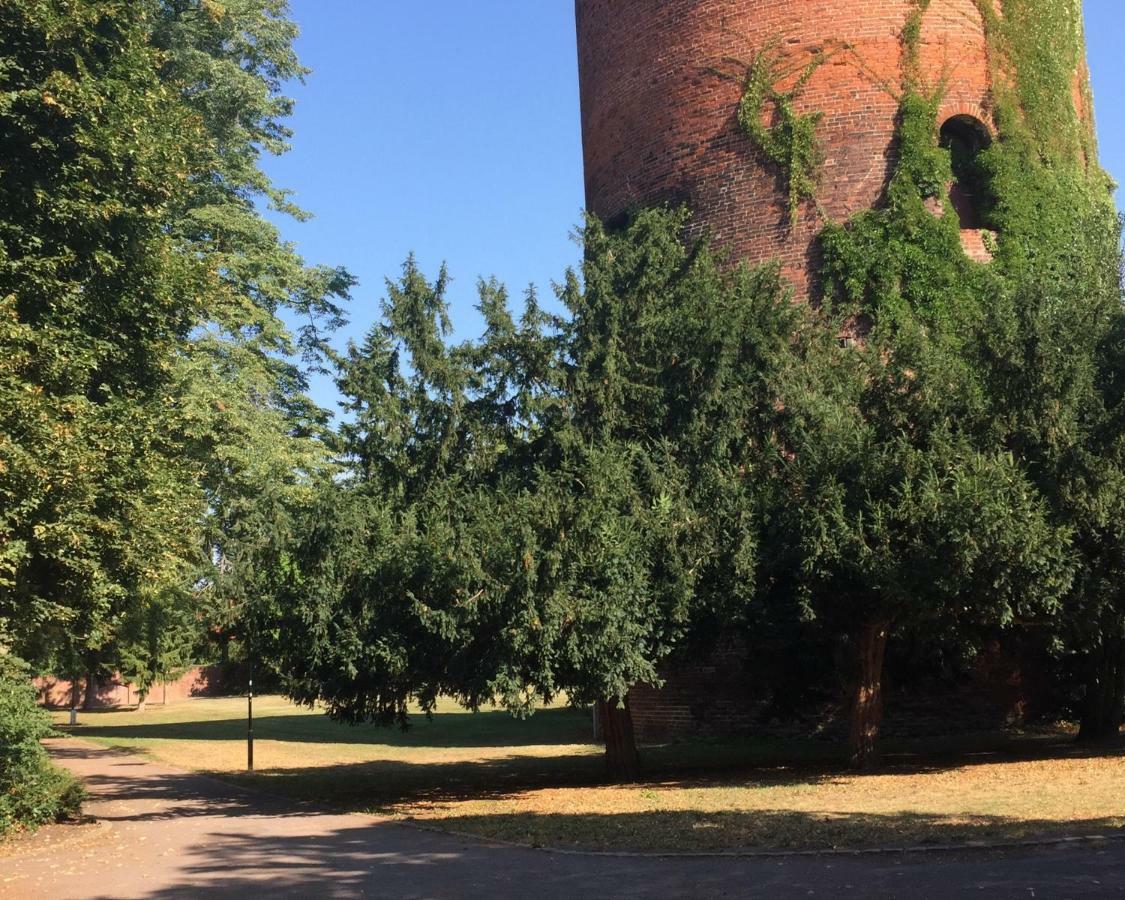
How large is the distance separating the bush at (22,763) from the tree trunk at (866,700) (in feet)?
32.9

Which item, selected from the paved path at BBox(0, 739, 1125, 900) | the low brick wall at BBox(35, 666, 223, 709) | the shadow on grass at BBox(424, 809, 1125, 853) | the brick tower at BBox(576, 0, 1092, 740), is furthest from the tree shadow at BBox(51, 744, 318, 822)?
the low brick wall at BBox(35, 666, 223, 709)

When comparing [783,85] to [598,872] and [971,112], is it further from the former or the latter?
[598,872]

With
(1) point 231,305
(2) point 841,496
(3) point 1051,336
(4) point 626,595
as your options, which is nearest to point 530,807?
(4) point 626,595

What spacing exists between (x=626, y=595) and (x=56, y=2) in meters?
9.77

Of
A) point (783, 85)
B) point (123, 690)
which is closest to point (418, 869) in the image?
point (783, 85)

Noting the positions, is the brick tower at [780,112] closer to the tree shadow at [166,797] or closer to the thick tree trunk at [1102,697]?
the thick tree trunk at [1102,697]

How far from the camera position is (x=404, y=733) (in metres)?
27.2

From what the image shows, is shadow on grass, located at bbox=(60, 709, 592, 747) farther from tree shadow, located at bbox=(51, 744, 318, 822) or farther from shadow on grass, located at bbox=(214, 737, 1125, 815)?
tree shadow, located at bbox=(51, 744, 318, 822)

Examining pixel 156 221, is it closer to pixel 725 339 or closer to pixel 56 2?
pixel 56 2

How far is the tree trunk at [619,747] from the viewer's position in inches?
627

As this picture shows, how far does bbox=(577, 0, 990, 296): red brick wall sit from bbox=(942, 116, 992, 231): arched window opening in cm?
55

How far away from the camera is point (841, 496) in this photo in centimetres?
1347

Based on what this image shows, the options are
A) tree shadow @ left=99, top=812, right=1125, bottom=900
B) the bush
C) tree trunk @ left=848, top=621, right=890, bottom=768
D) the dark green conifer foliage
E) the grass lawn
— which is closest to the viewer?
tree shadow @ left=99, top=812, right=1125, bottom=900

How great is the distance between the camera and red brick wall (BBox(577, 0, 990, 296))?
2009 centimetres
